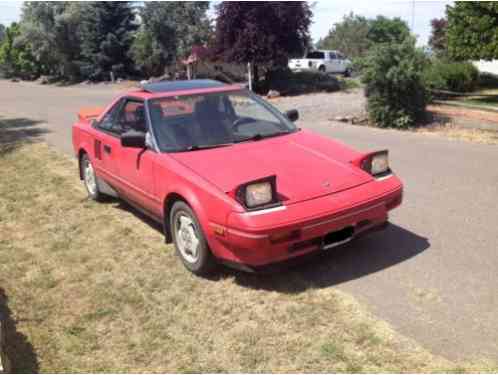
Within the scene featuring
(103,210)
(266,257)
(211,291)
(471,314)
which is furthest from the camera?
(103,210)

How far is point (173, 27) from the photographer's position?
3272 cm

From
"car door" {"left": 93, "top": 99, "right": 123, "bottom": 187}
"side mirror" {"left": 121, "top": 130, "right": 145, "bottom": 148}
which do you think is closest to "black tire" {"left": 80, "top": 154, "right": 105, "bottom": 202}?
"car door" {"left": 93, "top": 99, "right": 123, "bottom": 187}

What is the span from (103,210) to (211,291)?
8.89 feet

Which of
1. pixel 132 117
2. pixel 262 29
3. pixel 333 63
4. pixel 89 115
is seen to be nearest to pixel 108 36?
pixel 333 63

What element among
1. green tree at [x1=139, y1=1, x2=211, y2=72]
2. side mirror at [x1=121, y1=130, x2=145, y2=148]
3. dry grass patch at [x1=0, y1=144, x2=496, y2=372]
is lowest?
dry grass patch at [x1=0, y1=144, x2=496, y2=372]

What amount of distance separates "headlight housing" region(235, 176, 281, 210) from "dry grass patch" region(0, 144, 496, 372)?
2.33 ft

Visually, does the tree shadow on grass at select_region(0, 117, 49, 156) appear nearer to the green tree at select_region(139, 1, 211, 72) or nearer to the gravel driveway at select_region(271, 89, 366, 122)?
the gravel driveway at select_region(271, 89, 366, 122)

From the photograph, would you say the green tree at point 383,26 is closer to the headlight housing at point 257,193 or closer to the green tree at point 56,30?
the green tree at point 56,30

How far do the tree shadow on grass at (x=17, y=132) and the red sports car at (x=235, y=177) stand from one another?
20.7ft

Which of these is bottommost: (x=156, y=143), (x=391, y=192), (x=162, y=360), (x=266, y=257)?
(x=162, y=360)

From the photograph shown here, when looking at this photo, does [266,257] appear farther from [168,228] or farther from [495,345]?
[495,345]

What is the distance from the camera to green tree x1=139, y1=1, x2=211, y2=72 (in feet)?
Answer: 105

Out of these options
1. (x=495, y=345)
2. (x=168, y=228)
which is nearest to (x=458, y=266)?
(x=495, y=345)

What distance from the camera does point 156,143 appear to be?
4.77 metres
